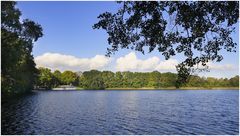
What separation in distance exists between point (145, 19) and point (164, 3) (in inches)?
30.5

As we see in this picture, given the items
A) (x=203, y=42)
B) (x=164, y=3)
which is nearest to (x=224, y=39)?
(x=203, y=42)

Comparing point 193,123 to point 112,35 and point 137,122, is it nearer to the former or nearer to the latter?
point 137,122

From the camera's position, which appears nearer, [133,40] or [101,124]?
[133,40]

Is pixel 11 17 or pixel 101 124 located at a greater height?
pixel 11 17

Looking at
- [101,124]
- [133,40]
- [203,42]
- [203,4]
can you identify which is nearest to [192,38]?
[203,42]

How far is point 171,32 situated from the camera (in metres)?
10.8

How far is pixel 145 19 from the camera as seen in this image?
10.5 metres

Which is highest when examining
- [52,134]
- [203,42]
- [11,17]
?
[11,17]

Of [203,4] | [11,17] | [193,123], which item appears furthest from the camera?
[193,123]

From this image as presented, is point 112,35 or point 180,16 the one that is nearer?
point 180,16

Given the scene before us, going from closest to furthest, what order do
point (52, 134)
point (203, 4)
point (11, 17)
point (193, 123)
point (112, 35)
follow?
point (203, 4)
point (112, 35)
point (52, 134)
point (11, 17)
point (193, 123)

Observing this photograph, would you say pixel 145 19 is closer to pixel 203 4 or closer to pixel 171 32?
pixel 171 32

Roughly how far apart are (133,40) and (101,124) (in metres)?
25.2

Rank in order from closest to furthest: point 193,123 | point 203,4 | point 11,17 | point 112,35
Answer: point 203,4
point 112,35
point 11,17
point 193,123
